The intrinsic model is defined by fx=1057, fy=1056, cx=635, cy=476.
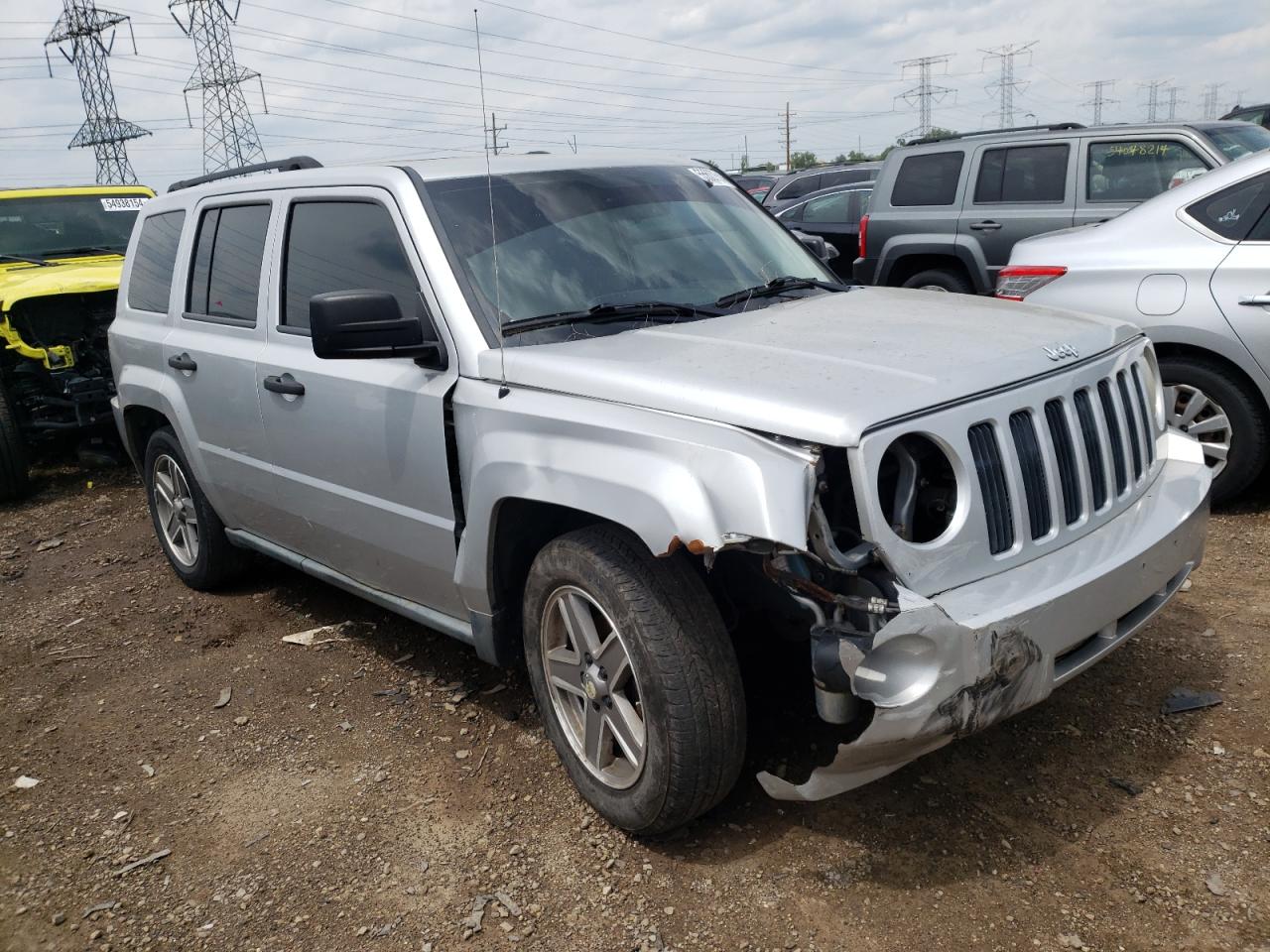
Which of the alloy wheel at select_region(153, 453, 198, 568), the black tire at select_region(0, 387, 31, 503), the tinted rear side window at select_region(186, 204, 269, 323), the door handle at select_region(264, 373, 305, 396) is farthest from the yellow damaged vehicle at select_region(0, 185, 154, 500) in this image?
the door handle at select_region(264, 373, 305, 396)

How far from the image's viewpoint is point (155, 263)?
5.12 metres

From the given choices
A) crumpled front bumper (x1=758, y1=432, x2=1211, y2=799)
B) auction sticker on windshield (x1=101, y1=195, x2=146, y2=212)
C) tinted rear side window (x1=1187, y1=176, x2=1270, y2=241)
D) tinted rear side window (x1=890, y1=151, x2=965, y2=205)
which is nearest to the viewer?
crumpled front bumper (x1=758, y1=432, x2=1211, y2=799)

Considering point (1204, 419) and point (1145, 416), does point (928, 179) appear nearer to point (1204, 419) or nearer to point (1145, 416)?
point (1204, 419)

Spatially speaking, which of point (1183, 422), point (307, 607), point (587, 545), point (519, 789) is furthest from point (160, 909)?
point (1183, 422)

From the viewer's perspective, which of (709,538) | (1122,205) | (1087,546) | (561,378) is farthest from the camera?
(1122,205)

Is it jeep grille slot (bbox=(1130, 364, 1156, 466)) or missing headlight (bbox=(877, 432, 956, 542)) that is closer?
missing headlight (bbox=(877, 432, 956, 542))

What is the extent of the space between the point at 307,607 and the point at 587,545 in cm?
273

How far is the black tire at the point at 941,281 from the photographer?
8.69 m

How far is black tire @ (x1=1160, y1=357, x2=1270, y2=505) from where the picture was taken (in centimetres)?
500

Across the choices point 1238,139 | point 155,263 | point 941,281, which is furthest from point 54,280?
point 1238,139

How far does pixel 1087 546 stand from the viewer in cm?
275

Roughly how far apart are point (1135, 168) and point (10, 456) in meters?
8.50

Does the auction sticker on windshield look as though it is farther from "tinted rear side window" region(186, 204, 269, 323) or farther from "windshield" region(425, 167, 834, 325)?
"windshield" region(425, 167, 834, 325)

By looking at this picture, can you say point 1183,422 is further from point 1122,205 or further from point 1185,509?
point 1122,205
